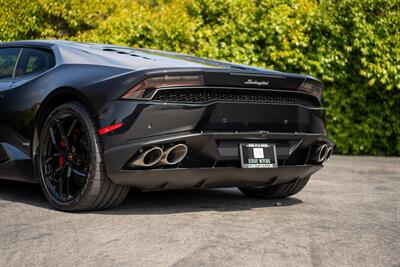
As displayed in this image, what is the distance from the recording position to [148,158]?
16.9 ft

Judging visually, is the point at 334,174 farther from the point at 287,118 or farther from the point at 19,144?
the point at 19,144

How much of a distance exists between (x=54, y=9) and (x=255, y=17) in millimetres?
4049

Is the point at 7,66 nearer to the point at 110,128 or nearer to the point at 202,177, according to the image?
the point at 110,128

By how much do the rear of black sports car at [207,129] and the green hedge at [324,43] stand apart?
698cm

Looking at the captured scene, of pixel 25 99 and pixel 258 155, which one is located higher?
pixel 25 99

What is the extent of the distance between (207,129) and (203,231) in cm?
79

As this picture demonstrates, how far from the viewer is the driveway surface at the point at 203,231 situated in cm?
414

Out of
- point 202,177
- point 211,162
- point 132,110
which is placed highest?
point 132,110

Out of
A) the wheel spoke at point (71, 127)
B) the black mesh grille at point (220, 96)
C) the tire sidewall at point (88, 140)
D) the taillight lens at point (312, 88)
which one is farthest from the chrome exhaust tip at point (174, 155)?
the taillight lens at point (312, 88)

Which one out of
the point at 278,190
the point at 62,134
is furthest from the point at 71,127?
the point at 278,190

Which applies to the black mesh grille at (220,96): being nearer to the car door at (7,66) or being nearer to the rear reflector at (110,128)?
the rear reflector at (110,128)

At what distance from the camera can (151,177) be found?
5.23 metres

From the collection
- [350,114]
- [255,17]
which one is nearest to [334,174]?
[350,114]

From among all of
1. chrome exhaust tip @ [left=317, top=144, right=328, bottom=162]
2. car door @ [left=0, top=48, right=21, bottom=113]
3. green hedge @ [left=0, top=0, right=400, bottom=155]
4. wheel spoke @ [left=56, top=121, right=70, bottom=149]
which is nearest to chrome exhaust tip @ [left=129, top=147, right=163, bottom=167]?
wheel spoke @ [left=56, top=121, right=70, bottom=149]
